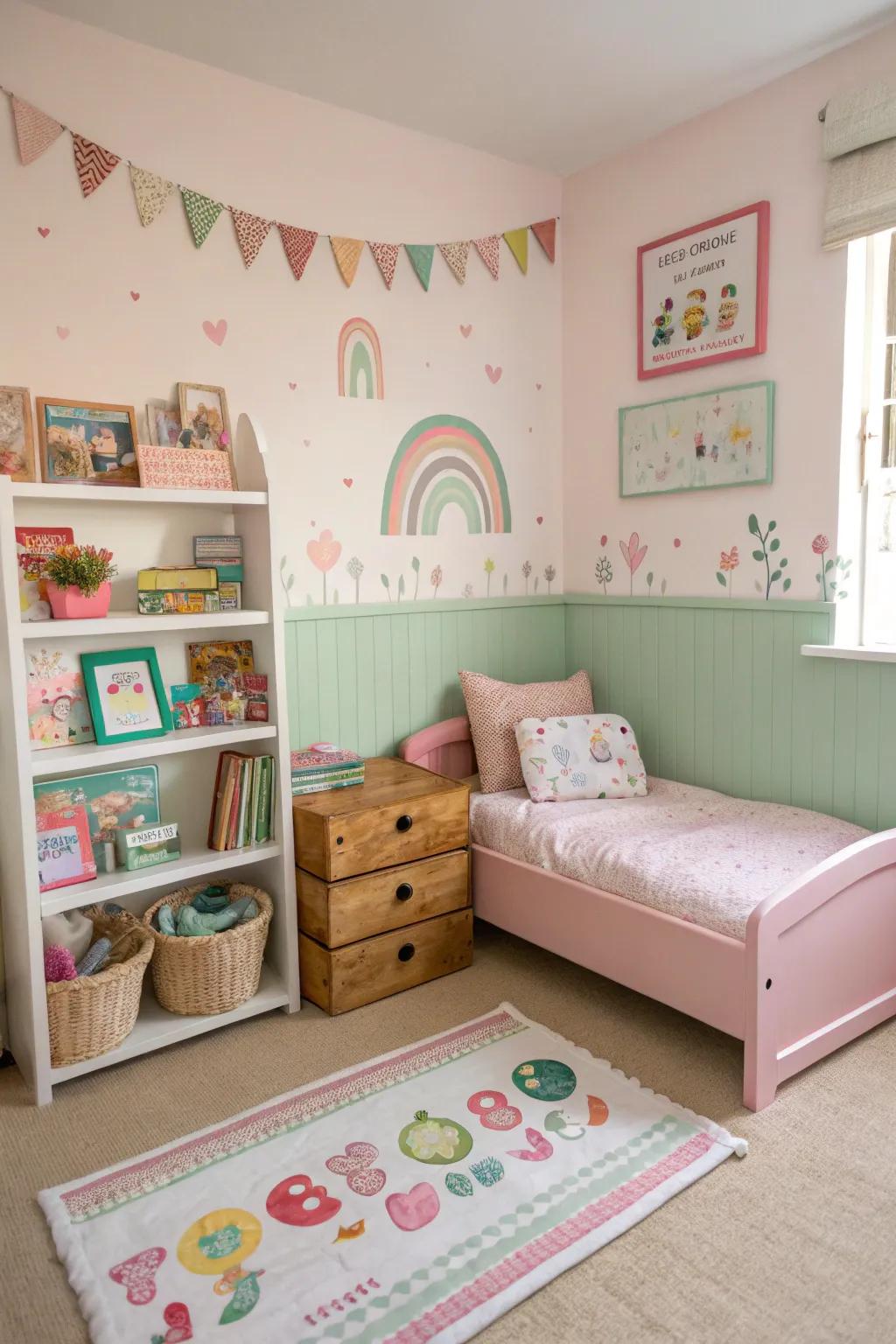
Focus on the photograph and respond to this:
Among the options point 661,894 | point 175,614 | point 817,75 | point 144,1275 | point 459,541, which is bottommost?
point 144,1275

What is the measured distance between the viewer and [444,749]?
3.24 metres

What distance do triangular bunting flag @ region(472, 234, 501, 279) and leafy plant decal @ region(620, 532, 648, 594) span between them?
1.06 m

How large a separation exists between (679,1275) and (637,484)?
8.00 ft

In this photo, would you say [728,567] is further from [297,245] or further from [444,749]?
[297,245]

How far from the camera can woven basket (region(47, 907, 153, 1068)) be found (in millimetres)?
2156

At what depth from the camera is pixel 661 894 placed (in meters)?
2.27

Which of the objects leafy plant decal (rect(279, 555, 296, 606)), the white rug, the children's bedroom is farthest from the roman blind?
the white rug

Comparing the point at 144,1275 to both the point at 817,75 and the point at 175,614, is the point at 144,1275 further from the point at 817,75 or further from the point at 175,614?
the point at 817,75

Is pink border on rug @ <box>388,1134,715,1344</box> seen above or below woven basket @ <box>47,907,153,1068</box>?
below

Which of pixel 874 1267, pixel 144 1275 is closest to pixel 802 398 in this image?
pixel 874 1267

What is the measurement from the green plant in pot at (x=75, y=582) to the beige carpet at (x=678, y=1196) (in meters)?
1.15

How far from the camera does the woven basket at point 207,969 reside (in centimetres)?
237

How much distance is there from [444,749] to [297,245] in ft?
5.55

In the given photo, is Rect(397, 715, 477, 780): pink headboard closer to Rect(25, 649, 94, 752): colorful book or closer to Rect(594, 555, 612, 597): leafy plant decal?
Rect(594, 555, 612, 597): leafy plant decal
